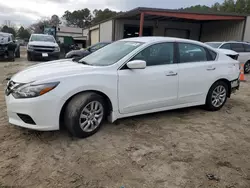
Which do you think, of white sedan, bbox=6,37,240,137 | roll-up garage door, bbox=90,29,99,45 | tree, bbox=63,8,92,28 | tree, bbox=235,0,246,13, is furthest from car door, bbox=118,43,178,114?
tree, bbox=63,8,92,28

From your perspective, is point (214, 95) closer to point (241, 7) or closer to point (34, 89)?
point (34, 89)

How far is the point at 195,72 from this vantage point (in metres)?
4.37

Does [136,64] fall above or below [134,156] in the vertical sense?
above

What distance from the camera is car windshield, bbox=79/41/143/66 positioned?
12.4ft

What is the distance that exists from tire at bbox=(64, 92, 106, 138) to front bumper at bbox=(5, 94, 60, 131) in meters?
0.18

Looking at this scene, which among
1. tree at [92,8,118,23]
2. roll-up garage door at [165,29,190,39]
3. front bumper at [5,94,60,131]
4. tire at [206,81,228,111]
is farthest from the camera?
tree at [92,8,118,23]

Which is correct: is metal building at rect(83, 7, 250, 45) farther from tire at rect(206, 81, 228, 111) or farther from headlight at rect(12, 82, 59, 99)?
headlight at rect(12, 82, 59, 99)

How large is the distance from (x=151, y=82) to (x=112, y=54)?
0.86 meters

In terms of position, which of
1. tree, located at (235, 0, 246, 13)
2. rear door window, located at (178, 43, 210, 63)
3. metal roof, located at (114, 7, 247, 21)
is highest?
tree, located at (235, 0, 246, 13)

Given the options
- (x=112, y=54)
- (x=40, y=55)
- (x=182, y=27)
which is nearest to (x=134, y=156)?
(x=112, y=54)

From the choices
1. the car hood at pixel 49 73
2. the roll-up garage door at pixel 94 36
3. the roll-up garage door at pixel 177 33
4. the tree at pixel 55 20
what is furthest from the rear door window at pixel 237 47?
the tree at pixel 55 20

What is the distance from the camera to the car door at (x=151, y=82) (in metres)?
3.63

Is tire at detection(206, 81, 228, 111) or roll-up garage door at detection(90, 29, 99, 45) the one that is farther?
roll-up garage door at detection(90, 29, 99, 45)

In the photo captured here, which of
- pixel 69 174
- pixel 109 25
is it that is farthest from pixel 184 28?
pixel 69 174
